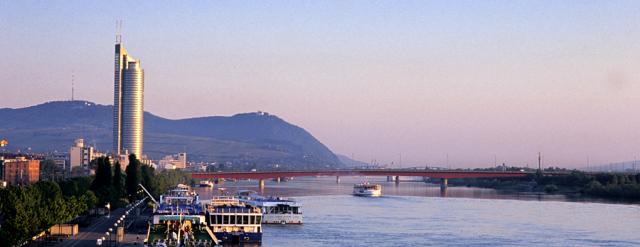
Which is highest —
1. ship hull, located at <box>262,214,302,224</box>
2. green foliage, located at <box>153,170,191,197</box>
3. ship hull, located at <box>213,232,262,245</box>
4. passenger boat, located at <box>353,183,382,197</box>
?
green foliage, located at <box>153,170,191,197</box>

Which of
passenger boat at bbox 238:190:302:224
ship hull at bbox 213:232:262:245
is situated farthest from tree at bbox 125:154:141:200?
ship hull at bbox 213:232:262:245

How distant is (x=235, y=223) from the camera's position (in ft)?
158

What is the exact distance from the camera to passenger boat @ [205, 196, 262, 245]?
153ft

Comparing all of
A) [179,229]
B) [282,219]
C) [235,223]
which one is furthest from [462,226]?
[179,229]

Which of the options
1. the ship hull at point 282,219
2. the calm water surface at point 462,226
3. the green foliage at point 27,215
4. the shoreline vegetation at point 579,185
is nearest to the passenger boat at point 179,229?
the green foliage at point 27,215

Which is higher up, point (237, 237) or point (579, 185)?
point (579, 185)

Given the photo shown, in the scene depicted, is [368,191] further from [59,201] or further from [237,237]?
[59,201]

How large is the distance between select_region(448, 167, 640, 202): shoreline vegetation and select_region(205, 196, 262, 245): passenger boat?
5702 centimetres

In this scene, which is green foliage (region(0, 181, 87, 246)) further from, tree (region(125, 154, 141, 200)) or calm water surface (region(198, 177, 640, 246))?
tree (region(125, 154, 141, 200))

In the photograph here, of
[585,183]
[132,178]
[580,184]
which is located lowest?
[580,184]

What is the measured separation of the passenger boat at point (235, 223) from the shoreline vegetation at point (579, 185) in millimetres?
57019

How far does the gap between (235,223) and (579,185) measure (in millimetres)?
78232

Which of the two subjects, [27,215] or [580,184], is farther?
[580,184]

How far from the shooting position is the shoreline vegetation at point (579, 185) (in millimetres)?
102025
